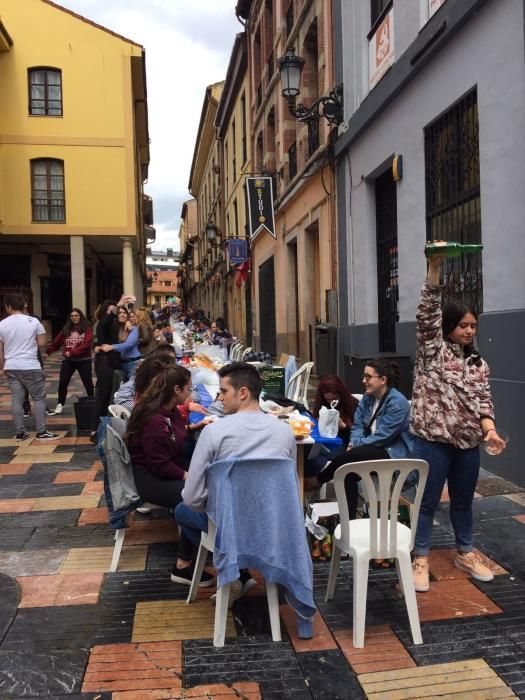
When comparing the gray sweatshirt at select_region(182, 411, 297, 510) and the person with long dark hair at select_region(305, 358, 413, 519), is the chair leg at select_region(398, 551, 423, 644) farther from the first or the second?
the person with long dark hair at select_region(305, 358, 413, 519)

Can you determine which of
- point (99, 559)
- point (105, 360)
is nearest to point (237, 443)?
point (99, 559)

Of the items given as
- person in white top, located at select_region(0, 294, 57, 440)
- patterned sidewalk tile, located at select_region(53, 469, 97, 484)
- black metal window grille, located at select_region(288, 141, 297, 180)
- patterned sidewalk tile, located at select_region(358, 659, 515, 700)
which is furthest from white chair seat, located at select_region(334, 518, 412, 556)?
black metal window grille, located at select_region(288, 141, 297, 180)

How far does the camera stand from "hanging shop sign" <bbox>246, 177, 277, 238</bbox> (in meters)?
15.7

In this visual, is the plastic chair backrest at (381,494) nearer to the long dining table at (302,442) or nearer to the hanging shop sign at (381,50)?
the long dining table at (302,442)

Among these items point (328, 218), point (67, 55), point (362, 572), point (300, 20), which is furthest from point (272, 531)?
point (67, 55)

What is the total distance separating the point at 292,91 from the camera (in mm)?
10797

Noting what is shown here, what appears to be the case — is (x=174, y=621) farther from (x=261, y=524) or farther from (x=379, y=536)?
(x=379, y=536)

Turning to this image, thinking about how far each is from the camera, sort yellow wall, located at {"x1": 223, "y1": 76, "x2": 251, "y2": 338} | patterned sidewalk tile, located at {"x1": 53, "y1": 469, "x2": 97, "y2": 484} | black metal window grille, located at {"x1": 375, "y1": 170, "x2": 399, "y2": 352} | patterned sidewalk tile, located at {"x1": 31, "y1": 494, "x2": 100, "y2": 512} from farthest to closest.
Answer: yellow wall, located at {"x1": 223, "y1": 76, "x2": 251, "y2": 338}, black metal window grille, located at {"x1": 375, "y1": 170, "x2": 399, "y2": 352}, patterned sidewalk tile, located at {"x1": 53, "y1": 469, "x2": 97, "y2": 484}, patterned sidewalk tile, located at {"x1": 31, "y1": 494, "x2": 100, "y2": 512}

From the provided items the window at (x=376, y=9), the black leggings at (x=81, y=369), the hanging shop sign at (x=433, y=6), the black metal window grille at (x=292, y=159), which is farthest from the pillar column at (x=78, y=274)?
the hanging shop sign at (x=433, y=6)

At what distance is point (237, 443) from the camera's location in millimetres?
2863

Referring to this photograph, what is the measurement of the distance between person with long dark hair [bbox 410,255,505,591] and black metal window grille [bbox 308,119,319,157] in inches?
385

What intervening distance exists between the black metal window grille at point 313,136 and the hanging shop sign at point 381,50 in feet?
9.69

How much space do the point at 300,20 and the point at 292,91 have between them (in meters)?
3.18

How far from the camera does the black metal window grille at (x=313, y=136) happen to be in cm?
1247
